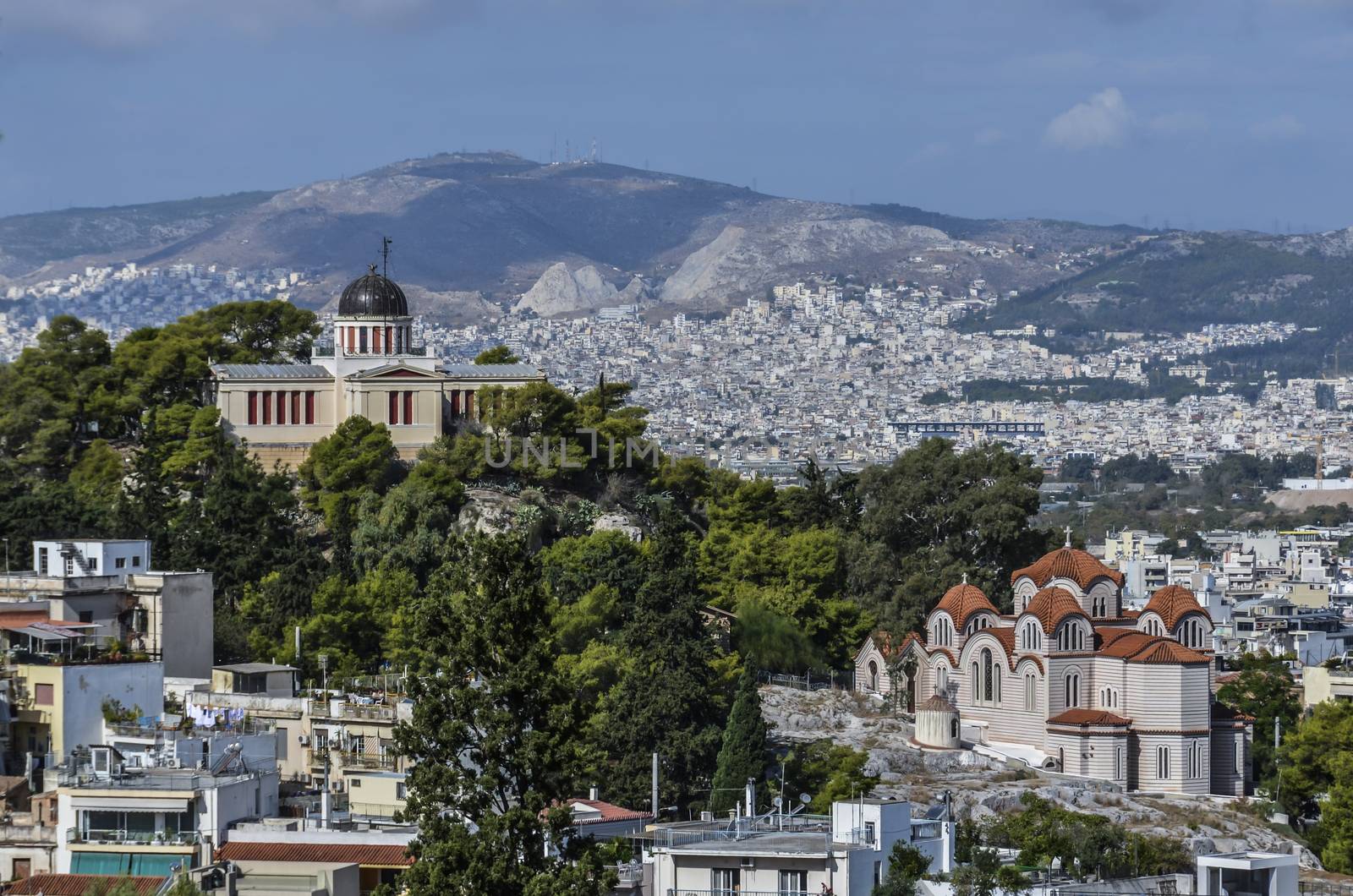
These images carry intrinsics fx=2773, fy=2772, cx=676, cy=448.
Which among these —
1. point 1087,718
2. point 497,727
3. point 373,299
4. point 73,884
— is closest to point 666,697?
point 1087,718

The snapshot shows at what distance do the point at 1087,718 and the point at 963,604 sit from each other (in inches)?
189

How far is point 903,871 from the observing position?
34812 millimetres

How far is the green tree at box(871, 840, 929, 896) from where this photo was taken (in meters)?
32.7

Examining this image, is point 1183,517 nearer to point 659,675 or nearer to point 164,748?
point 659,675

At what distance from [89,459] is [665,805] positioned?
27436 millimetres

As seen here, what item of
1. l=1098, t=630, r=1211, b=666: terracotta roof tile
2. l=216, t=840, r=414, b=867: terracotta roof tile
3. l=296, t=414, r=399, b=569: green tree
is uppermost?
l=296, t=414, r=399, b=569: green tree

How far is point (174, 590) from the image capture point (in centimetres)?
4928

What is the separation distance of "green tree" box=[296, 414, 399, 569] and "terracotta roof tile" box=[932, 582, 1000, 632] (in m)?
14.3

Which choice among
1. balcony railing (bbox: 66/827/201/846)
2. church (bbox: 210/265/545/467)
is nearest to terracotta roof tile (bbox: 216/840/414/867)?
balcony railing (bbox: 66/827/201/846)

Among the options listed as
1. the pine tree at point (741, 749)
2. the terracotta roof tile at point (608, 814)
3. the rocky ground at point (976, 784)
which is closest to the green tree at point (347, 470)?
the rocky ground at point (976, 784)

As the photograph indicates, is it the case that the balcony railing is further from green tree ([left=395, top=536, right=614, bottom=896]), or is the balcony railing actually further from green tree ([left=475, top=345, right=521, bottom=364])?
green tree ([left=475, top=345, right=521, bottom=364])

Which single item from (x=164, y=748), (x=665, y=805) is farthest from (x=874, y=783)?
(x=164, y=748)

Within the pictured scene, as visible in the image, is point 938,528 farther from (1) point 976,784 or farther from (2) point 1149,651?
(1) point 976,784

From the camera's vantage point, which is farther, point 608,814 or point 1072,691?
point 1072,691
